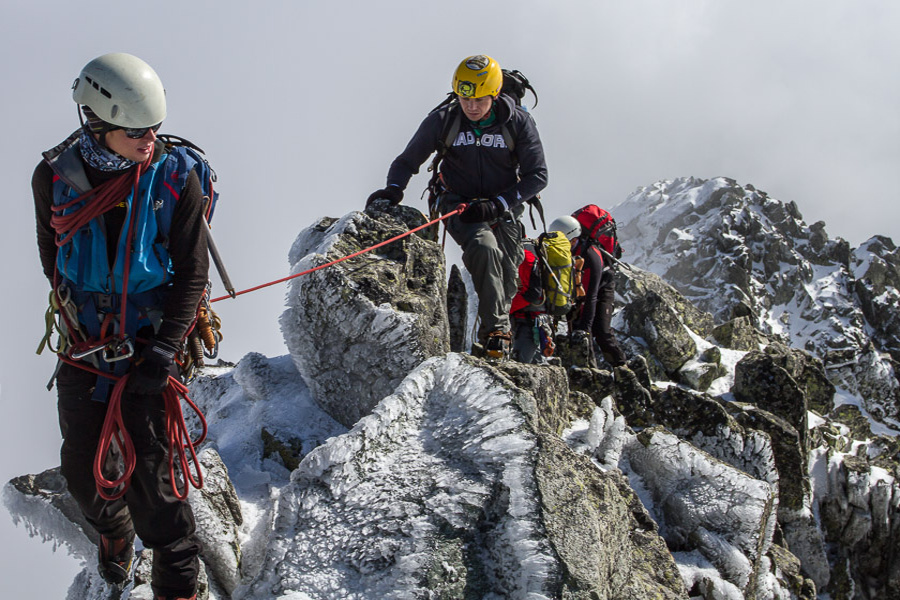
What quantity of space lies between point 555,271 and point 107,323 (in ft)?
23.6

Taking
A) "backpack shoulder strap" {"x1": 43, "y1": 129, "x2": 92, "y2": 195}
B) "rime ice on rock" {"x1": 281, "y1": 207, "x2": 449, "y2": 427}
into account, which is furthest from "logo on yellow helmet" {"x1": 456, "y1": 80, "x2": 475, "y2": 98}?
"backpack shoulder strap" {"x1": 43, "y1": 129, "x2": 92, "y2": 195}

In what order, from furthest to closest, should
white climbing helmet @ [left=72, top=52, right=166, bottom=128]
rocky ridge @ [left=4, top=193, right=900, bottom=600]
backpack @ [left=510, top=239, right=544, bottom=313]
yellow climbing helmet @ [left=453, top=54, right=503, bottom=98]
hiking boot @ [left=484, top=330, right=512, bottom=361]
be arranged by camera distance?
backpack @ [left=510, top=239, right=544, bottom=313]
hiking boot @ [left=484, top=330, right=512, bottom=361]
yellow climbing helmet @ [left=453, top=54, right=503, bottom=98]
rocky ridge @ [left=4, top=193, right=900, bottom=600]
white climbing helmet @ [left=72, top=52, right=166, bottom=128]

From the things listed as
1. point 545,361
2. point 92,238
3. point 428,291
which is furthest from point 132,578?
point 545,361

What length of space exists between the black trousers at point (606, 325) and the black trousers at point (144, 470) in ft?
31.0

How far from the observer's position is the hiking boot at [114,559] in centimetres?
487

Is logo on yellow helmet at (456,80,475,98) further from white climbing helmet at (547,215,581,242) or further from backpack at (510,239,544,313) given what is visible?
white climbing helmet at (547,215,581,242)

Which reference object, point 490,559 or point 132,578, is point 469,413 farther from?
point 132,578

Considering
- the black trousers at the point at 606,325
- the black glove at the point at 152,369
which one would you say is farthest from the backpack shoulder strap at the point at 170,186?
the black trousers at the point at 606,325

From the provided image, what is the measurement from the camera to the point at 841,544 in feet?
40.4

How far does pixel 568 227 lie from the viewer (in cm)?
1212

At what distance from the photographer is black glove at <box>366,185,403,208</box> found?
317 inches

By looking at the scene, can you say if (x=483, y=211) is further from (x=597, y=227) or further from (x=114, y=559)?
(x=597, y=227)

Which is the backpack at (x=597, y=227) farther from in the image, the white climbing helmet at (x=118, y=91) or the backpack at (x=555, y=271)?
the white climbing helmet at (x=118, y=91)

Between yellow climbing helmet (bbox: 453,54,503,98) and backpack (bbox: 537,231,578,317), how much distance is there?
3.10 metres
